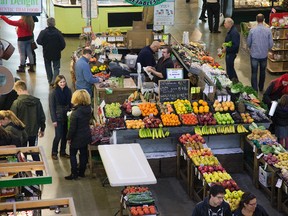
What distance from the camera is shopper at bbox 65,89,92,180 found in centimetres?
1087

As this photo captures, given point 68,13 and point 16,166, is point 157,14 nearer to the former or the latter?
point 68,13

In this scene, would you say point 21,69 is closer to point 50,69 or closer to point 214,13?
point 50,69

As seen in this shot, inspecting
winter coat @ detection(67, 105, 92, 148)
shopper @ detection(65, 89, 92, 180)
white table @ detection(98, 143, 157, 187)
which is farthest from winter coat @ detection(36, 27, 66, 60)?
white table @ detection(98, 143, 157, 187)

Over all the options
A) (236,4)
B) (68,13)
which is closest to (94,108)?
(68,13)

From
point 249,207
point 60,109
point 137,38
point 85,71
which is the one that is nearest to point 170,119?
point 60,109

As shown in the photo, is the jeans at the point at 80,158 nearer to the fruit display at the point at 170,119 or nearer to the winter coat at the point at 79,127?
the winter coat at the point at 79,127

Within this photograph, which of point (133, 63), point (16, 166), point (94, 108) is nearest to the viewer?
point (16, 166)

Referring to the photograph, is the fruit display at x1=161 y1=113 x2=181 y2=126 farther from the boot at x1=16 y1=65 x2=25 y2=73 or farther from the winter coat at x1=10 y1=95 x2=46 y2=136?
the boot at x1=16 y1=65 x2=25 y2=73

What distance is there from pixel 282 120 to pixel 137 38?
17.8 feet

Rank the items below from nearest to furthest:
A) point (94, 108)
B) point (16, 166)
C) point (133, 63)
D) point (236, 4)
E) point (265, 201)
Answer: point (16, 166)
point (265, 201)
point (94, 108)
point (133, 63)
point (236, 4)

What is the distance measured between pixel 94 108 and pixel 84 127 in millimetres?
2495

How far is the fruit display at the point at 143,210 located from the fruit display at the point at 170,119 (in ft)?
7.91

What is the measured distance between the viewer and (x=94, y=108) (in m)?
13.5

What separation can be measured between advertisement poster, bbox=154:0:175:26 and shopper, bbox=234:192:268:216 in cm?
831
